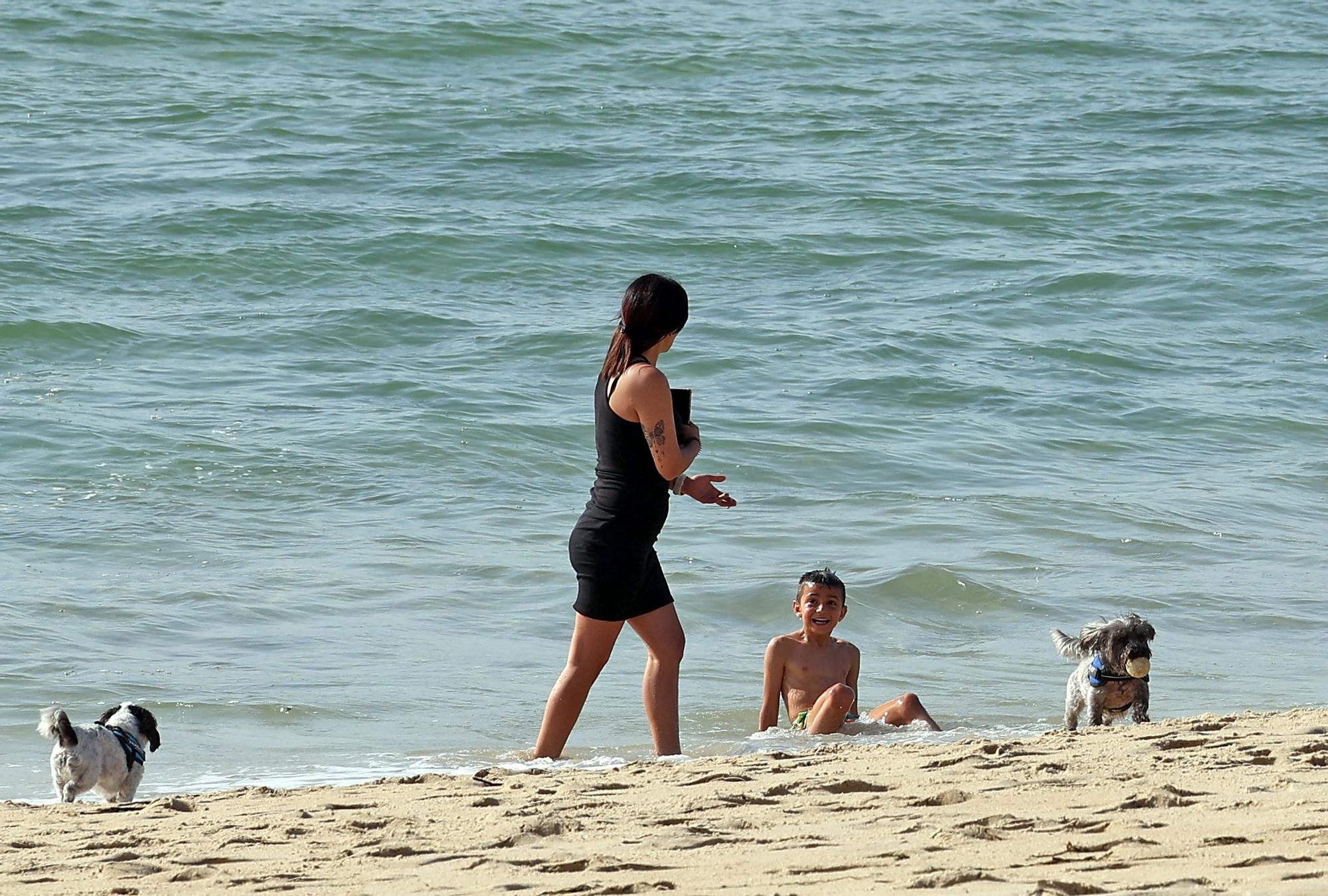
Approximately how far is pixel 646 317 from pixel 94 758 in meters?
2.22

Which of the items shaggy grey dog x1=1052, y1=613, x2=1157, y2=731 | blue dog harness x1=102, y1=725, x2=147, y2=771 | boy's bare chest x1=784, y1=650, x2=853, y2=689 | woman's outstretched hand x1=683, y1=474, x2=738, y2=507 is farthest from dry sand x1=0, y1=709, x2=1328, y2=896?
boy's bare chest x1=784, y1=650, x2=853, y2=689

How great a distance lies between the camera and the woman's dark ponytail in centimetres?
507

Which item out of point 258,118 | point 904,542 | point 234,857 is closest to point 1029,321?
point 904,542

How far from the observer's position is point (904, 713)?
6309mm

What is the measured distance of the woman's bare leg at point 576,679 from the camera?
17.6 feet

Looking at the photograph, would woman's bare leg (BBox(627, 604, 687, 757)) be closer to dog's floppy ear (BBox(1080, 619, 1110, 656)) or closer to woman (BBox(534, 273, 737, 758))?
woman (BBox(534, 273, 737, 758))

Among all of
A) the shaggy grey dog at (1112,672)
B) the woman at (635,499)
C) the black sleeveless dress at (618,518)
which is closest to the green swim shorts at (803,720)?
the shaggy grey dog at (1112,672)

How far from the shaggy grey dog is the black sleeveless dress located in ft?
6.12

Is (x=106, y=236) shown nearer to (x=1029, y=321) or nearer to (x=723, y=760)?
(x=1029, y=321)

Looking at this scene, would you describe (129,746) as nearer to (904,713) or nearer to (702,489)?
(702,489)

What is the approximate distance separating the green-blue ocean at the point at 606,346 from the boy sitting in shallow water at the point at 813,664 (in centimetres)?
17

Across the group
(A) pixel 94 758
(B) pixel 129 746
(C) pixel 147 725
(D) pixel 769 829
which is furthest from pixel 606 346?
(D) pixel 769 829

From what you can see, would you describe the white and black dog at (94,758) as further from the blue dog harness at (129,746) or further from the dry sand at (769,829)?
the dry sand at (769,829)

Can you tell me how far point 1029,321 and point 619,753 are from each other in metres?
9.18
